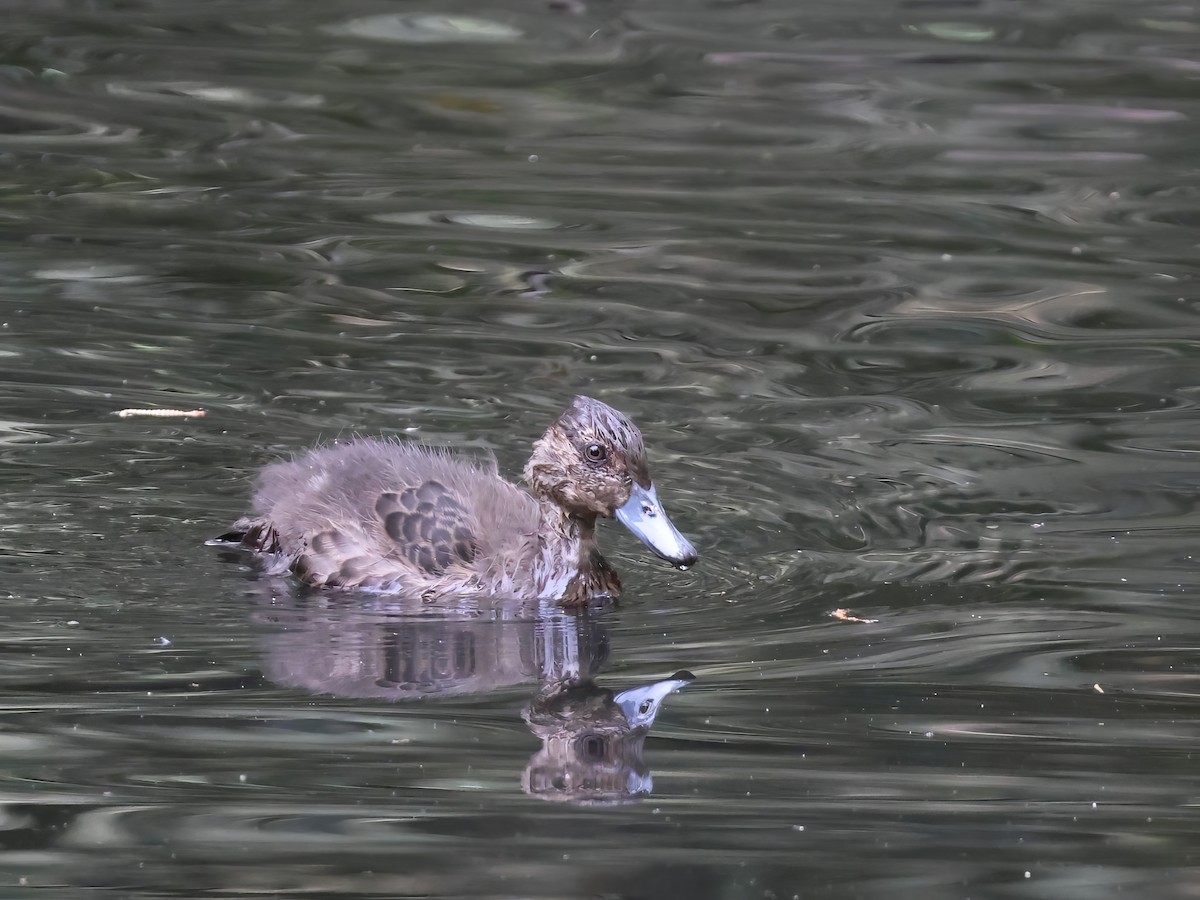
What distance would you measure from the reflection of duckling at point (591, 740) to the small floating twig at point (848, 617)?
2.50ft

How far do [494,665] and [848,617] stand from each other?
1136 mm

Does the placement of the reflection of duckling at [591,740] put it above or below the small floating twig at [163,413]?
above

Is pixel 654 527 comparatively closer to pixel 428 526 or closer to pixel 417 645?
pixel 428 526

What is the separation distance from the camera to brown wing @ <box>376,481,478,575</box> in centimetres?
707

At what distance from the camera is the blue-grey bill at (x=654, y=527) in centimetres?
682

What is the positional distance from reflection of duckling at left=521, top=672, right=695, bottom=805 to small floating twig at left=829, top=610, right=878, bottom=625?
0.76 metres

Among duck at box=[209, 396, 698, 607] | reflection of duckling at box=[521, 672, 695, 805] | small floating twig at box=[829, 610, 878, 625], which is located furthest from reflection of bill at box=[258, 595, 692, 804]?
small floating twig at box=[829, 610, 878, 625]

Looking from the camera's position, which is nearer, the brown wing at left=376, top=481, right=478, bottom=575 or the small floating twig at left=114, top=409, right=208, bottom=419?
the brown wing at left=376, top=481, right=478, bottom=575

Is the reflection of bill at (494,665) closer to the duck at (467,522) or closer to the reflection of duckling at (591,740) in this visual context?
the reflection of duckling at (591,740)

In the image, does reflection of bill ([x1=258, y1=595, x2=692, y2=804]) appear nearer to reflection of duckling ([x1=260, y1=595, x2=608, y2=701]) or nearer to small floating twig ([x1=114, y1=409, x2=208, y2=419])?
reflection of duckling ([x1=260, y1=595, x2=608, y2=701])

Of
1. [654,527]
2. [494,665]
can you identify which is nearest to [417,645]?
[494,665]

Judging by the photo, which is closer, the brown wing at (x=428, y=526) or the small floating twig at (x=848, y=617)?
the small floating twig at (x=848, y=617)

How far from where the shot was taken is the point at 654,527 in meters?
6.96

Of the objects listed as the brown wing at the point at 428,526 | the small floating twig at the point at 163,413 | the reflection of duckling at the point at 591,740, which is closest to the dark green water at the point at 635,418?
the reflection of duckling at the point at 591,740
